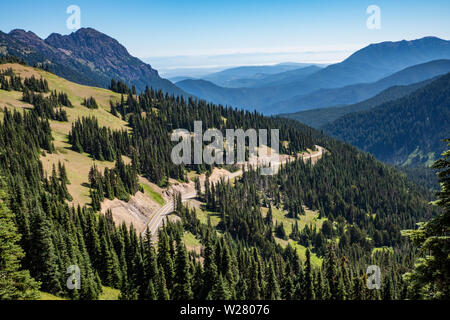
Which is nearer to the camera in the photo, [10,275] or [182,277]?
[10,275]

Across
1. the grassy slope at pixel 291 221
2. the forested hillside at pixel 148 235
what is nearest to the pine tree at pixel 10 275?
the forested hillside at pixel 148 235

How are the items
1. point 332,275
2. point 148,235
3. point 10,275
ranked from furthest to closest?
point 332,275
point 148,235
point 10,275

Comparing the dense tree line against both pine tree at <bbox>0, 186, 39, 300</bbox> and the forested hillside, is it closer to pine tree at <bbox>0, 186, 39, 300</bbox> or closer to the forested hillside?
the forested hillside

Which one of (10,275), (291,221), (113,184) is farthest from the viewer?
(291,221)

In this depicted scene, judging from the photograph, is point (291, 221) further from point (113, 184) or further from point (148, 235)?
point (148, 235)

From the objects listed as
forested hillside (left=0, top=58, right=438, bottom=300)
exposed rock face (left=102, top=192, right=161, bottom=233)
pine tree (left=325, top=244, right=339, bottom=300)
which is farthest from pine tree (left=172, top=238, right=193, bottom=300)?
exposed rock face (left=102, top=192, right=161, bottom=233)

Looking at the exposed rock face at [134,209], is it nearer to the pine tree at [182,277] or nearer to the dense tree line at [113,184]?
the dense tree line at [113,184]

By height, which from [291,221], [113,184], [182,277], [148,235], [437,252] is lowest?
[291,221]

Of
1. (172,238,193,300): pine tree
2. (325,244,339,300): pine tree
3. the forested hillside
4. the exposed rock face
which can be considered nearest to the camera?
the forested hillside

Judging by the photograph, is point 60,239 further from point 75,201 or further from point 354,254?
point 354,254

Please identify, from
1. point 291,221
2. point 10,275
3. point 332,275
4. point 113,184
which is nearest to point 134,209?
point 113,184

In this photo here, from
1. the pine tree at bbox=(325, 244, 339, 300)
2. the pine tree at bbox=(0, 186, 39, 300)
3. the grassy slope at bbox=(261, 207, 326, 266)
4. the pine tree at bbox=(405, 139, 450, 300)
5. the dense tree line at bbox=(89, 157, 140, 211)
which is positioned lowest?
the grassy slope at bbox=(261, 207, 326, 266)

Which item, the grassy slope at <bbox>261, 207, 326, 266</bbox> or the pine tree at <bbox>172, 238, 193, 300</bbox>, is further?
the grassy slope at <bbox>261, 207, 326, 266</bbox>
